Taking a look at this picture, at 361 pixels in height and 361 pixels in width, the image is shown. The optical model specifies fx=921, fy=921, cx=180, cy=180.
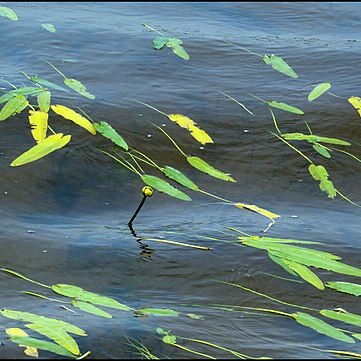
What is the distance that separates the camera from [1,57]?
3.24 meters

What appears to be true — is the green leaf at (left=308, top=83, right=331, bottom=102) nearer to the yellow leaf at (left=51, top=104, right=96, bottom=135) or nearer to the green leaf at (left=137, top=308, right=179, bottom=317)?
the yellow leaf at (left=51, top=104, right=96, bottom=135)

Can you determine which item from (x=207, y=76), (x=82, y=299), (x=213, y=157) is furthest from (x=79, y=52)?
(x=82, y=299)

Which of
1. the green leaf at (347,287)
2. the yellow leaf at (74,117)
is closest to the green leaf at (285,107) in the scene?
the yellow leaf at (74,117)

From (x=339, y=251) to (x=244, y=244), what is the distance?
0.25m

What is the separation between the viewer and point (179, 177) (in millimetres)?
2568

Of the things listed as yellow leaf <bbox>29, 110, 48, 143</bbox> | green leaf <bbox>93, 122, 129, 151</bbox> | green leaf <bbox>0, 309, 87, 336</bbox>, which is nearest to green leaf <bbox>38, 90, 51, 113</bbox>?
yellow leaf <bbox>29, 110, 48, 143</bbox>

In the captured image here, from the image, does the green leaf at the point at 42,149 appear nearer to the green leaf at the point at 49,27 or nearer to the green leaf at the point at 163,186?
the green leaf at the point at 163,186

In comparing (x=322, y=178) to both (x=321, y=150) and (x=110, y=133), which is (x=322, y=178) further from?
(x=110, y=133)

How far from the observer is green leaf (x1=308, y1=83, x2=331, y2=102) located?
3053 millimetres

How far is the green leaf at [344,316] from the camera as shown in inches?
80.5

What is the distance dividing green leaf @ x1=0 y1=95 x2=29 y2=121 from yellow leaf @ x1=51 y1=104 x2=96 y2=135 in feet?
0.31

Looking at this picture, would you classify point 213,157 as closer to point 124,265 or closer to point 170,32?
point 124,265

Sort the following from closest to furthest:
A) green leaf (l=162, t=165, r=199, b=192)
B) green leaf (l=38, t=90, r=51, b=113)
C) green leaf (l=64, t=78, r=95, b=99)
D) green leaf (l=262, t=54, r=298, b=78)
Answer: green leaf (l=162, t=165, r=199, b=192) → green leaf (l=38, t=90, r=51, b=113) → green leaf (l=64, t=78, r=95, b=99) → green leaf (l=262, t=54, r=298, b=78)

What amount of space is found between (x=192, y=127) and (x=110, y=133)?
0.29m
